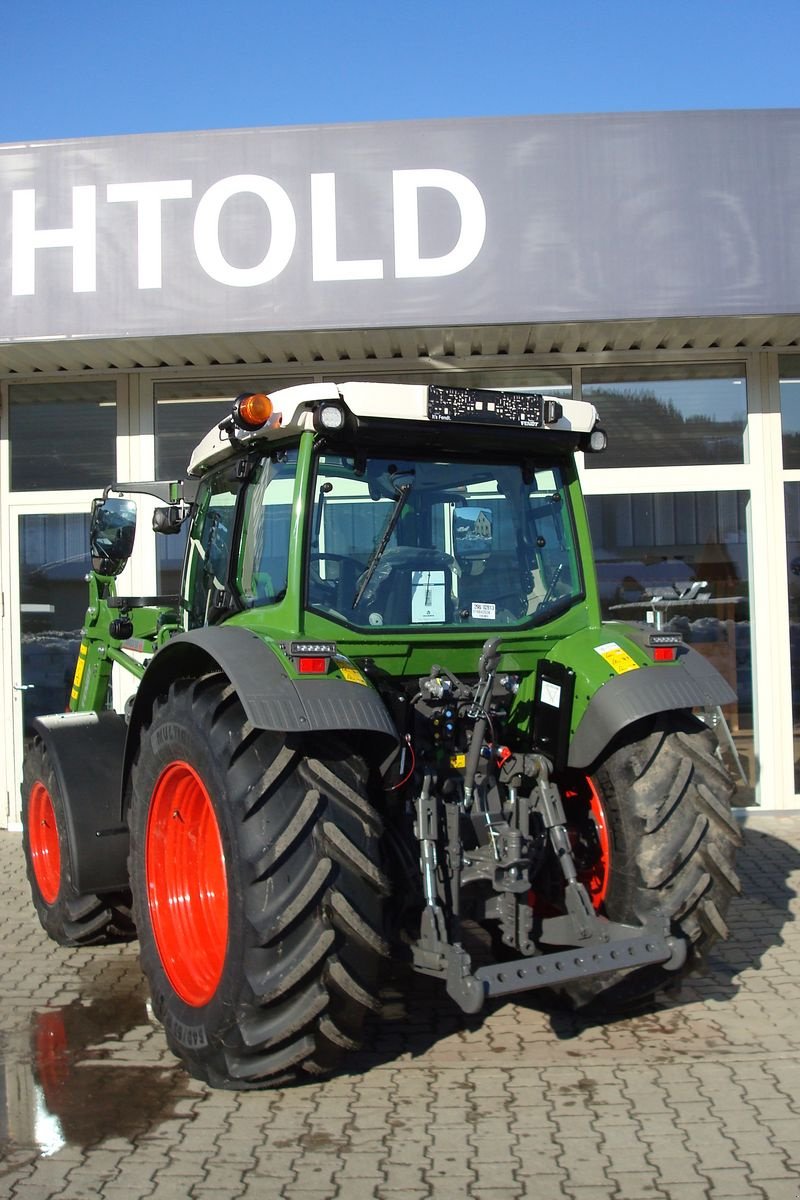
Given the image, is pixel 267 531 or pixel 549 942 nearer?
pixel 549 942

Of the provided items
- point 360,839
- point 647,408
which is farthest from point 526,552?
point 647,408

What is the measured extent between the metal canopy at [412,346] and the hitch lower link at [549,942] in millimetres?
4294

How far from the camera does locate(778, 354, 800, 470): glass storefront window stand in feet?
27.9

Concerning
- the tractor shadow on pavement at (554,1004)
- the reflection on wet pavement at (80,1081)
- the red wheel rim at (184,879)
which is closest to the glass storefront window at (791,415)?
the tractor shadow on pavement at (554,1004)

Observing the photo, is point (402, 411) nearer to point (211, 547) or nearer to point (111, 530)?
point (211, 547)

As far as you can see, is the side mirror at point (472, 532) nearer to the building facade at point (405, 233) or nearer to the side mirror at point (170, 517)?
the side mirror at point (170, 517)

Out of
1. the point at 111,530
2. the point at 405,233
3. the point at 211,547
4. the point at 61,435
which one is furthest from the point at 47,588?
the point at 211,547

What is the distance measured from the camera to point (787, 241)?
22.9 ft

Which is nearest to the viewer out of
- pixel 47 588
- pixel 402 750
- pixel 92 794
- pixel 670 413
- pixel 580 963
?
pixel 580 963

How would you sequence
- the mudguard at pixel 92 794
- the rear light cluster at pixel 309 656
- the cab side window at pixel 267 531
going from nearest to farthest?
the rear light cluster at pixel 309 656 → the cab side window at pixel 267 531 → the mudguard at pixel 92 794

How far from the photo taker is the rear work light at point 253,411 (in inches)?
156

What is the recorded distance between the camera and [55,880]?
552 centimetres

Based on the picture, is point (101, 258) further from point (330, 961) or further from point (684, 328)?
point (330, 961)

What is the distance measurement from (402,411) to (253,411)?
0.53 m
